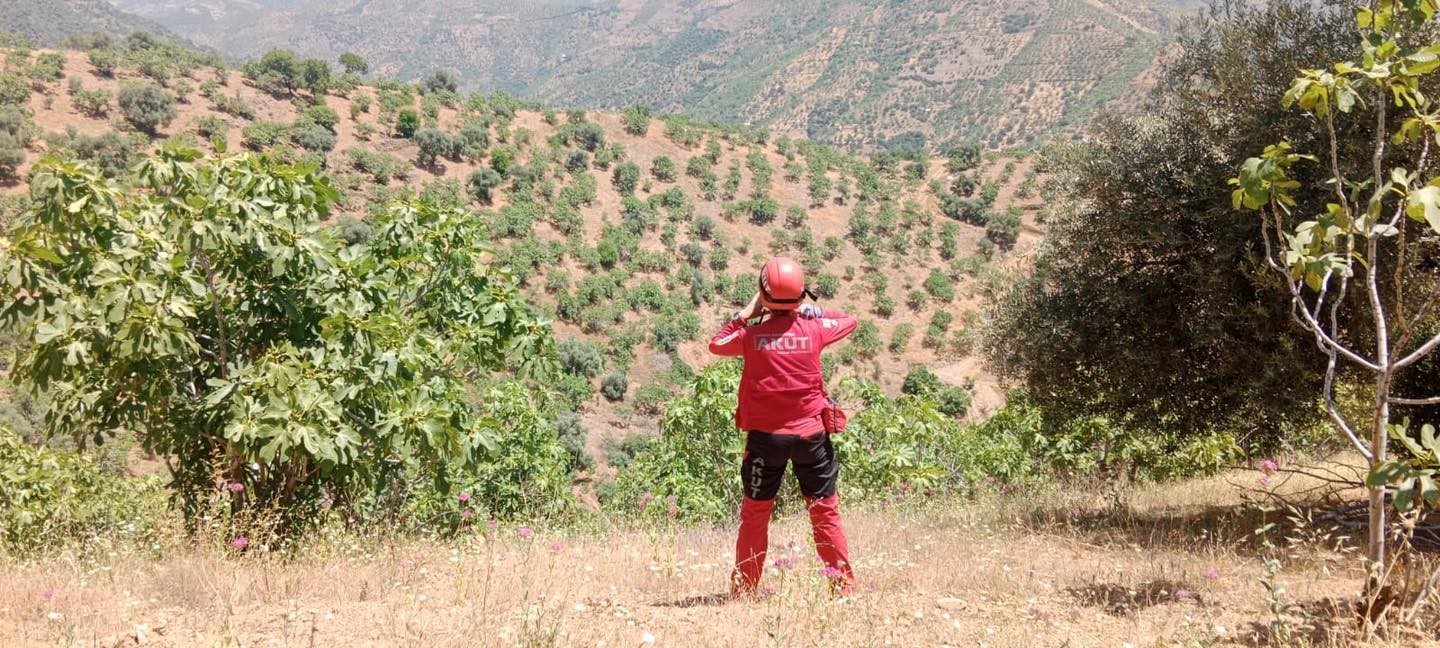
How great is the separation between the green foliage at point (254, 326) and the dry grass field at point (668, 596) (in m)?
0.73

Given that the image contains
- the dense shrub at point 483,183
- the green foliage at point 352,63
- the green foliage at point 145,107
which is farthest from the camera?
the green foliage at point 352,63

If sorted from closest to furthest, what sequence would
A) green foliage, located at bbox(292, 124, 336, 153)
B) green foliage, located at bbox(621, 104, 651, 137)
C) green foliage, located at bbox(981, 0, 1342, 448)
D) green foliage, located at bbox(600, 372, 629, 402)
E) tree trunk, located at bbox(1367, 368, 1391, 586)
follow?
tree trunk, located at bbox(1367, 368, 1391, 586) → green foliage, located at bbox(981, 0, 1342, 448) → green foliage, located at bbox(600, 372, 629, 402) → green foliage, located at bbox(292, 124, 336, 153) → green foliage, located at bbox(621, 104, 651, 137)

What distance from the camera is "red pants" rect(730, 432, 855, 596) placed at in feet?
13.7

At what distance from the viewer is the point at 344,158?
38.8 meters

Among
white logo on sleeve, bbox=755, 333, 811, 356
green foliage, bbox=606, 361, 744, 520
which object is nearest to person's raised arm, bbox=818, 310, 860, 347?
white logo on sleeve, bbox=755, 333, 811, 356

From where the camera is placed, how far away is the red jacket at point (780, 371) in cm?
419

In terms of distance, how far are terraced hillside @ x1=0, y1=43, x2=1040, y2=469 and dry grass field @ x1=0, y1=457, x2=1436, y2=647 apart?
22415mm

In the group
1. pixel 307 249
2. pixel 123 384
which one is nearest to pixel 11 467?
pixel 123 384

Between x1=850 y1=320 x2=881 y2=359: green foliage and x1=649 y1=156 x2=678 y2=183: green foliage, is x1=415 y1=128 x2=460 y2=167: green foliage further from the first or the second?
x1=850 y1=320 x2=881 y2=359: green foliage

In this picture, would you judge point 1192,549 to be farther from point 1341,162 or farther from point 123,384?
point 123,384

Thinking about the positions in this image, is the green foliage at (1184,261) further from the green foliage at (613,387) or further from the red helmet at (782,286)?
the green foliage at (613,387)

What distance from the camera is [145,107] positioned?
118 ft

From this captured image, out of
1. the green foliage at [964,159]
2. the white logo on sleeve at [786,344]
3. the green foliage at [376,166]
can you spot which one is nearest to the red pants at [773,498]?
the white logo on sleeve at [786,344]

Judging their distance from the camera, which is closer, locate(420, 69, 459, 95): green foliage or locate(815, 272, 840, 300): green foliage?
locate(815, 272, 840, 300): green foliage
